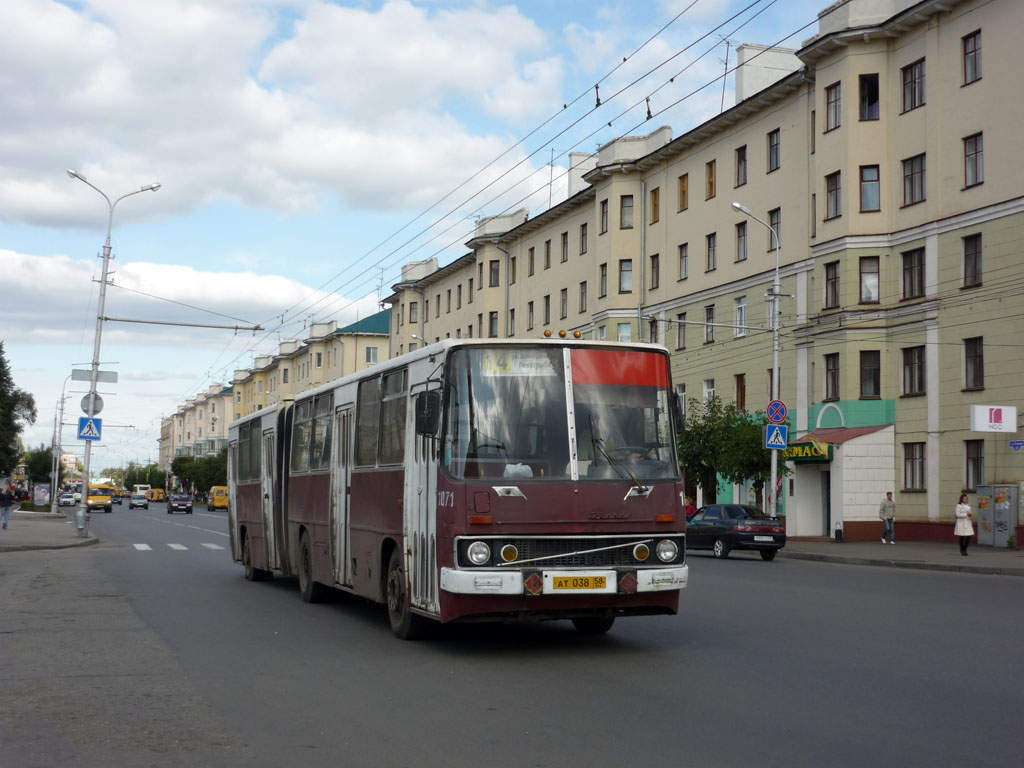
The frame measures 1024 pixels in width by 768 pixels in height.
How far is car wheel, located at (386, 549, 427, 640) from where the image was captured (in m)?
12.1

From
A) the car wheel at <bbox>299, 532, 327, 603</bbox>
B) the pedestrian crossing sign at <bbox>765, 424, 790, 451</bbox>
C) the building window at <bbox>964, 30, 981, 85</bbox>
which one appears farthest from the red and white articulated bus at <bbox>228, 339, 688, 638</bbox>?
the building window at <bbox>964, 30, 981, 85</bbox>

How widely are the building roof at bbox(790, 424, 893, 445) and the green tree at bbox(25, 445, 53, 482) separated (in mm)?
153469

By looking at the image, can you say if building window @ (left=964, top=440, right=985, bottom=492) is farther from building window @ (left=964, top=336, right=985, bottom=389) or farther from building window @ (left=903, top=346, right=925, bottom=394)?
building window @ (left=903, top=346, right=925, bottom=394)

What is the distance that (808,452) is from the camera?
135 feet

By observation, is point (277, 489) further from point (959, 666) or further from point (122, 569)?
point (959, 666)

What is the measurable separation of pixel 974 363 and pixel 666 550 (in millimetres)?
27924

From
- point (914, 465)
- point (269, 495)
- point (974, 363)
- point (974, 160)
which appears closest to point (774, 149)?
point (974, 160)

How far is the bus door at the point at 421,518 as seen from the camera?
36.9 feet

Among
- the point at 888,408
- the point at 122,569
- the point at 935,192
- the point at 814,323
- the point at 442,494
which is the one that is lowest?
the point at 122,569

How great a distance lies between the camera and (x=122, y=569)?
2408cm

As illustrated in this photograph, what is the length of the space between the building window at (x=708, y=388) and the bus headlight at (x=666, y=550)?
39.6m

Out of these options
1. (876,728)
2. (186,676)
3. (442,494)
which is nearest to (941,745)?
(876,728)

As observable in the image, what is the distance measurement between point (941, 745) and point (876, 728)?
21.2 inches

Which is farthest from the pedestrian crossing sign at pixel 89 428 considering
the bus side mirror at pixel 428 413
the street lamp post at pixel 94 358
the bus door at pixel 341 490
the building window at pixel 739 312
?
the bus side mirror at pixel 428 413
